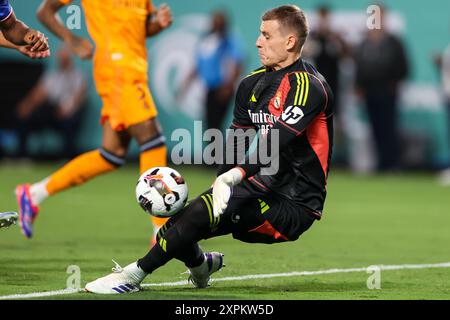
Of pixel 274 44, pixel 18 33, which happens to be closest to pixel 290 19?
pixel 274 44

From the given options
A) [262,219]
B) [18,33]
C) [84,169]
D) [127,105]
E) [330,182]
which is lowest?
Answer: [330,182]

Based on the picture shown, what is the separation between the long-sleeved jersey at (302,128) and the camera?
22.4ft

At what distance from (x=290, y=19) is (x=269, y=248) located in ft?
9.92

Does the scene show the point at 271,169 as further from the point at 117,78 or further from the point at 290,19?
the point at 117,78

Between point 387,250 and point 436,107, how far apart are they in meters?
9.81

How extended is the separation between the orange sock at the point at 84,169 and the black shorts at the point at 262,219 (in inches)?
A: 117

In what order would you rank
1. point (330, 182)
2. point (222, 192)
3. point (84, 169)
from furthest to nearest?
1. point (330, 182)
2. point (84, 169)
3. point (222, 192)

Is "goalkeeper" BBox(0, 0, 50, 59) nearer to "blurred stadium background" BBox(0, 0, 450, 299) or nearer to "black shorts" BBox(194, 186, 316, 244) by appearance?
"blurred stadium background" BBox(0, 0, 450, 299)

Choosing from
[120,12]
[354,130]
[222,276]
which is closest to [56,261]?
[222,276]

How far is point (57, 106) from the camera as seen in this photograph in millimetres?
20062

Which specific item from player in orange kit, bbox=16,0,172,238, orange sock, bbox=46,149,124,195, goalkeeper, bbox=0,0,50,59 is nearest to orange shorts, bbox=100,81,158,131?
player in orange kit, bbox=16,0,172,238

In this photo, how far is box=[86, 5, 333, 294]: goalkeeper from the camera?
21.8 feet

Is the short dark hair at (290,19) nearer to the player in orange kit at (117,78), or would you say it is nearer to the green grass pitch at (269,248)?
the green grass pitch at (269,248)
